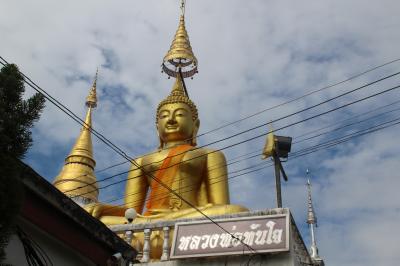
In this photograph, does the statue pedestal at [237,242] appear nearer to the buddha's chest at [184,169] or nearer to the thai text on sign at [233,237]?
the thai text on sign at [233,237]

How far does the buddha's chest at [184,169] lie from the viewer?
1334 cm

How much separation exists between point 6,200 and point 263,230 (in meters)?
5.71

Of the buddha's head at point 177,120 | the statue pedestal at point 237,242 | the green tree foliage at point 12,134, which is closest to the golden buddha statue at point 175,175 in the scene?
the buddha's head at point 177,120

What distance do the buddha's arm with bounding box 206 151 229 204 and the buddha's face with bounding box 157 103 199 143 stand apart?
4.19 ft

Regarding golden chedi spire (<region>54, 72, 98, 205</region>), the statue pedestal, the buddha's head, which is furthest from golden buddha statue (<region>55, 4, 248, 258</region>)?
golden chedi spire (<region>54, 72, 98, 205</region>)

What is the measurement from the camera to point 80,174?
1981 cm

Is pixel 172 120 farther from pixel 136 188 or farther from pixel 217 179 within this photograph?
pixel 217 179

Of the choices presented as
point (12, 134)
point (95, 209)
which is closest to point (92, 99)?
point (95, 209)

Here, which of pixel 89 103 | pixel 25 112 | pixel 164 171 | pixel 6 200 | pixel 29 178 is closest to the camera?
pixel 6 200

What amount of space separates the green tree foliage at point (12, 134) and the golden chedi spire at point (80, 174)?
14888 mm

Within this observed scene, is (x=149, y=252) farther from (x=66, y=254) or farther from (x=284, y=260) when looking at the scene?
(x=66, y=254)

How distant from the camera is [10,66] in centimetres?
367

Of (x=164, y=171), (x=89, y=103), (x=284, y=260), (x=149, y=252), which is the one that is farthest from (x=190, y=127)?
(x=89, y=103)

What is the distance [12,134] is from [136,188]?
10.6 metres
